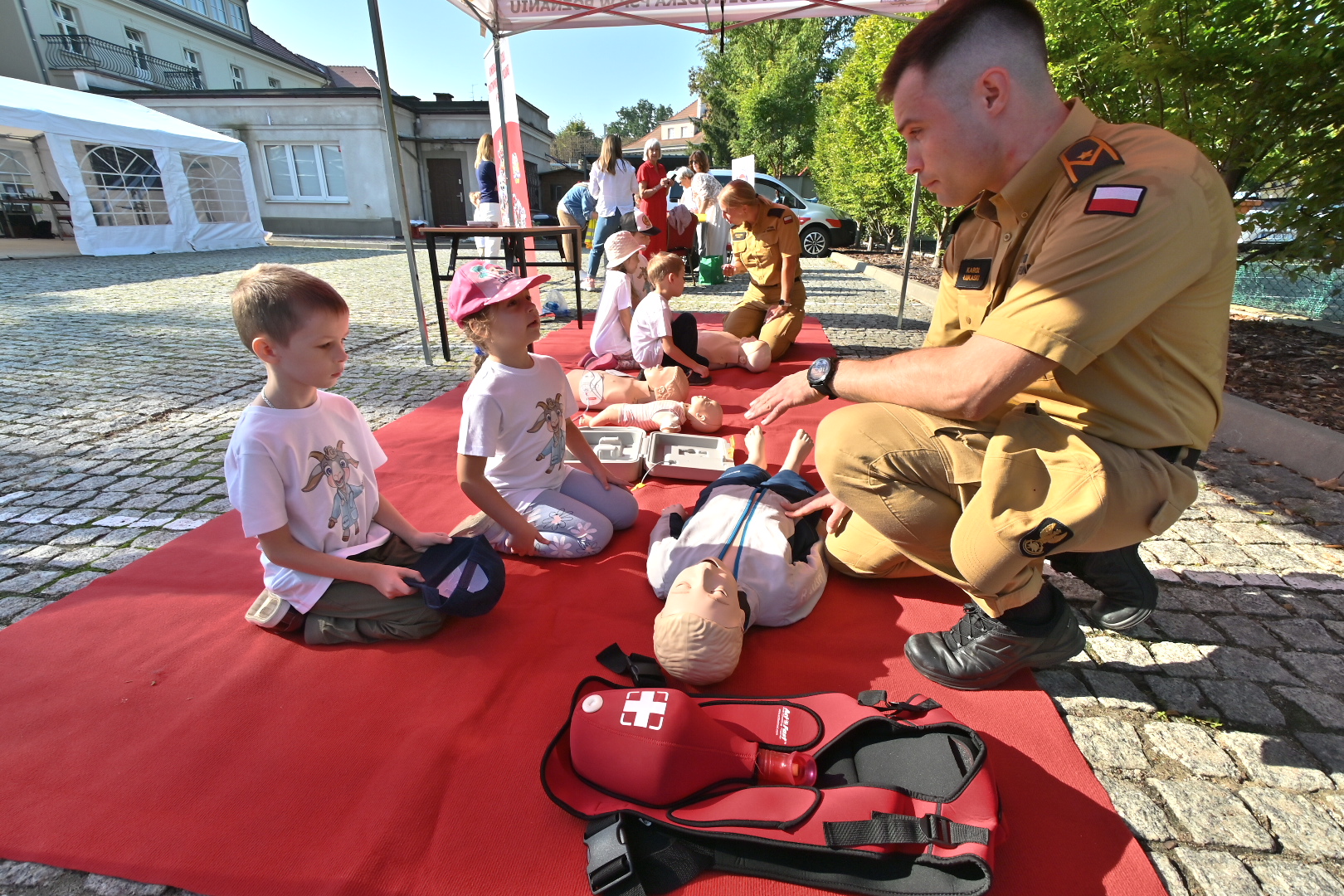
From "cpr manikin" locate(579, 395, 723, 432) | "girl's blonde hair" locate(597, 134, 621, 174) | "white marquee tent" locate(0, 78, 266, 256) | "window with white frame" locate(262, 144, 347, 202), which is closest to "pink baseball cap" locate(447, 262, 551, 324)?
"cpr manikin" locate(579, 395, 723, 432)

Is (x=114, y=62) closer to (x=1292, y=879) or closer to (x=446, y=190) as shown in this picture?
(x=446, y=190)

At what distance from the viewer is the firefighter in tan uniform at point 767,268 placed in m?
5.84

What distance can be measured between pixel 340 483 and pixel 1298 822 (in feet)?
9.49

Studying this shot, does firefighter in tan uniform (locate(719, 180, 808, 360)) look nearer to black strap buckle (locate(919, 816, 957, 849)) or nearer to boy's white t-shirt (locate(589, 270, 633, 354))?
boy's white t-shirt (locate(589, 270, 633, 354))

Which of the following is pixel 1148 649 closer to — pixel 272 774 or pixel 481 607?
pixel 481 607

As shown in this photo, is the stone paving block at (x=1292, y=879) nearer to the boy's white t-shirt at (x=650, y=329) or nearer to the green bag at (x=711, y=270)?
the boy's white t-shirt at (x=650, y=329)

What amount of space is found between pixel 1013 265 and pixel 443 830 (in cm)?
230

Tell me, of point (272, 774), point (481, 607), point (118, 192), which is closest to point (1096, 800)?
point (481, 607)

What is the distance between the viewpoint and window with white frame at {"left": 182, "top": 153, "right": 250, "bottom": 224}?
17.0 metres

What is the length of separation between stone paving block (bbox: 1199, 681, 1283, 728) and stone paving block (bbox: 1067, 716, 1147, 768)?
337 millimetres

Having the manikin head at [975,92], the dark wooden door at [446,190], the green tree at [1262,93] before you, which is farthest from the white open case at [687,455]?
the dark wooden door at [446,190]

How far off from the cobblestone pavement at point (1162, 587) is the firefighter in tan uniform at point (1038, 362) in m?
0.30

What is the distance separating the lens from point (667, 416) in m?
4.00

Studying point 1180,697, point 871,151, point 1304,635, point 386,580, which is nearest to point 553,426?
point 386,580
